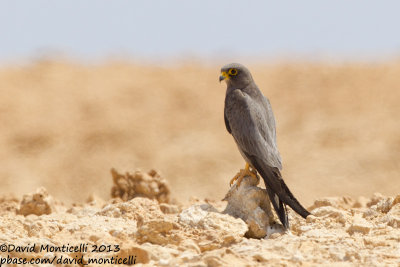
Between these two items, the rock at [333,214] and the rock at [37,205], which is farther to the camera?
the rock at [37,205]

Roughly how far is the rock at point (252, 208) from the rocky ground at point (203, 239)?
0.58 ft

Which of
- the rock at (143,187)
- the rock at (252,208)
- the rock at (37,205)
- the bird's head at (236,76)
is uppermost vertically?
the rock at (143,187)

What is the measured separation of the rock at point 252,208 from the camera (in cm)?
614

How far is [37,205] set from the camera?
29.1 feet

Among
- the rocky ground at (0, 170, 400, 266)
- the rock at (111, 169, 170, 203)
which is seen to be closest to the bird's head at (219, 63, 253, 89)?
the rocky ground at (0, 170, 400, 266)

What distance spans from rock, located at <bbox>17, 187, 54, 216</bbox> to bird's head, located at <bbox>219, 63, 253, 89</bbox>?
3083 mm

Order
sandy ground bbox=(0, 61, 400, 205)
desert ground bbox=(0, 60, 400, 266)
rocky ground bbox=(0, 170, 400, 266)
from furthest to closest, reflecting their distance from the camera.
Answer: sandy ground bbox=(0, 61, 400, 205), desert ground bbox=(0, 60, 400, 266), rocky ground bbox=(0, 170, 400, 266)

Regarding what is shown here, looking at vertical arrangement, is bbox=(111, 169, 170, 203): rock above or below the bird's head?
above

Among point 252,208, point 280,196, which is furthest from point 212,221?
point 280,196

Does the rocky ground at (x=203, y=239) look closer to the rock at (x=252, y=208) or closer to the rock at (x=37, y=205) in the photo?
the rock at (x=252, y=208)

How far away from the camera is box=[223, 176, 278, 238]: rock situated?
614cm

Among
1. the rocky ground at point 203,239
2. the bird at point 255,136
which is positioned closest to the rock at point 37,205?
the rocky ground at point 203,239

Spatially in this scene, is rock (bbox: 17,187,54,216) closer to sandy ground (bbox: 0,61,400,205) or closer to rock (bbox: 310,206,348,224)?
rock (bbox: 310,206,348,224)

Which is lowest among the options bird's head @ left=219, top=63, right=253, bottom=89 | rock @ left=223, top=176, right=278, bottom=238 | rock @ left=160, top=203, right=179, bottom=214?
rock @ left=223, top=176, right=278, bottom=238
